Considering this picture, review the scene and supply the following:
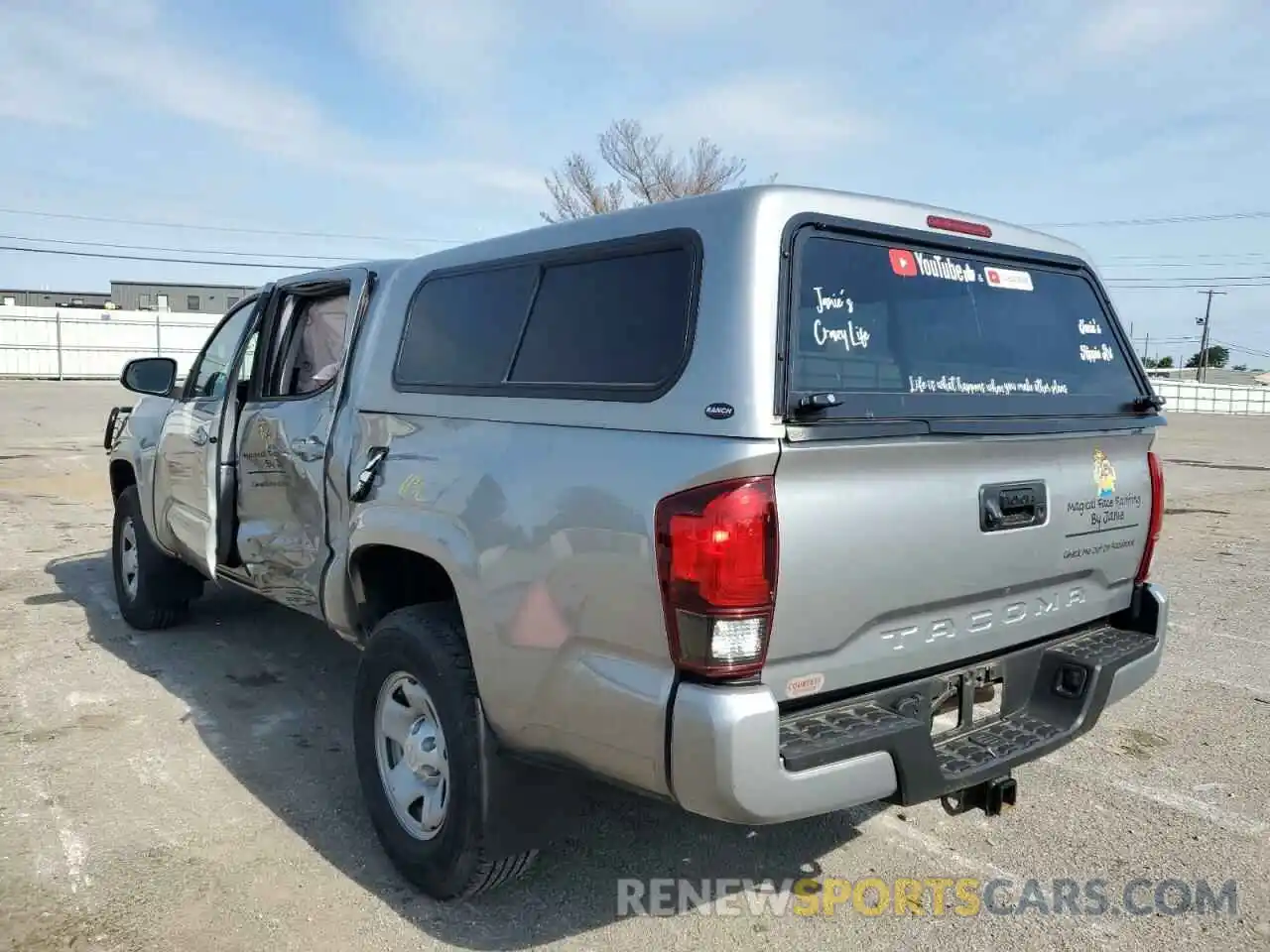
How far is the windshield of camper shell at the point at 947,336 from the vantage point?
261 centimetres

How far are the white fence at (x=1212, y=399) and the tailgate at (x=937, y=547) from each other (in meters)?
49.7

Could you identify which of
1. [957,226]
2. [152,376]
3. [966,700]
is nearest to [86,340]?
[152,376]

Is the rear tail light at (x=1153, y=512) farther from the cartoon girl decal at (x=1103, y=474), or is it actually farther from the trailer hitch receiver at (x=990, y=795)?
the trailer hitch receiver at (x=990, y=795)

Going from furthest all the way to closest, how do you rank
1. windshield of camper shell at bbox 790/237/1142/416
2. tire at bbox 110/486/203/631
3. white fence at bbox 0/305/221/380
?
white fence at bbox 0/305/221/380, tire at bbox 110/486/203/631, windshield of camper shell at bbox 790/237/1142/416

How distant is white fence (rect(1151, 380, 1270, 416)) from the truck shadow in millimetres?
49702

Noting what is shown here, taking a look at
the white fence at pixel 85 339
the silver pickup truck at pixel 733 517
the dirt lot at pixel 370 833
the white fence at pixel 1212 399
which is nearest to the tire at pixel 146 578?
the dirt lot at pixel 370 833

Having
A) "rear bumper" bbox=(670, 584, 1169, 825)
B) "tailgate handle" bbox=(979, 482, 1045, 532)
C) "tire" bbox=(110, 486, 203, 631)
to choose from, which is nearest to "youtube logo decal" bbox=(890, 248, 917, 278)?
"tailgate handle" bbox=(979, 482, 1045, 532)

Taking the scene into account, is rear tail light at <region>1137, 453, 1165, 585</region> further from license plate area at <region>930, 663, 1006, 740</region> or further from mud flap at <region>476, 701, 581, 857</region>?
mud flap at <region>476, 701, 581, 857</region>

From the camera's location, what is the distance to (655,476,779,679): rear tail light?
2295mm

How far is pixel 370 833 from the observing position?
11.7ft

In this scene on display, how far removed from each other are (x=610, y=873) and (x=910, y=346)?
1.94m

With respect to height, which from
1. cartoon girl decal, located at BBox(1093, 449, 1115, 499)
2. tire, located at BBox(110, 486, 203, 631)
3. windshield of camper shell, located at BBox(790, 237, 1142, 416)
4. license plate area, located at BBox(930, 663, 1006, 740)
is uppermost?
windshield of camper shell, located at BBox(790, 237, 1142, 416)

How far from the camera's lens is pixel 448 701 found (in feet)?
9.70
